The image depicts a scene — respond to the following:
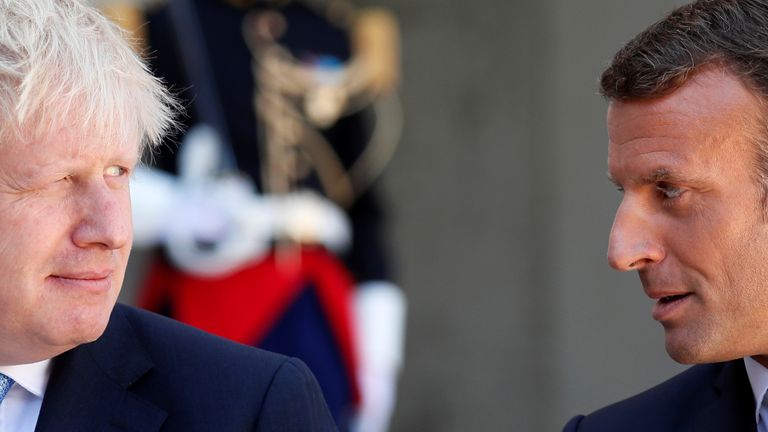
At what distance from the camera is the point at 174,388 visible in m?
2.19

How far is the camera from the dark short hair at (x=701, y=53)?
2109 millimetres

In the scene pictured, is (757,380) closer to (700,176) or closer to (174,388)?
(700,176)

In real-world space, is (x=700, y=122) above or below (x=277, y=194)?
above

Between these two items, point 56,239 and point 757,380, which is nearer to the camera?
point 56,239

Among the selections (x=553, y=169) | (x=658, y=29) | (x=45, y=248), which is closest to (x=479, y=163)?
(x=553, y=169)

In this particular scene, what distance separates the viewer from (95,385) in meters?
2.16

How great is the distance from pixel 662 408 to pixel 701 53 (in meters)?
0.64

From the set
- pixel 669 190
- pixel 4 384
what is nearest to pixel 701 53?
pixel 669 190

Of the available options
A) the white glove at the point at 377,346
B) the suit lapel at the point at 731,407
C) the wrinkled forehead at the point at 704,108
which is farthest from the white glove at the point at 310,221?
the wrinkled forehead at the point at 704,108

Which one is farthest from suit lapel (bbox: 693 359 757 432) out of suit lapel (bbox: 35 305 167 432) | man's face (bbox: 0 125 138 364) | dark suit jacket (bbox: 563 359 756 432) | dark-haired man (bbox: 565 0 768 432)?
man's face (bbox: 0 125 138 364)

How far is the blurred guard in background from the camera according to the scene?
3.62 m

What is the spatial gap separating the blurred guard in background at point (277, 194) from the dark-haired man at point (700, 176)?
1563 mm

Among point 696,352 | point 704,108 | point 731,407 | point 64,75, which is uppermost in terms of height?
point 704,108

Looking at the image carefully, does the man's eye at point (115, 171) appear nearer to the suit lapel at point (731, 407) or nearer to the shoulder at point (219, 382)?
the shoulder at point (219, 382)
